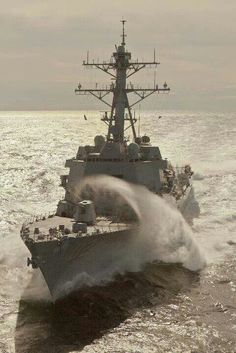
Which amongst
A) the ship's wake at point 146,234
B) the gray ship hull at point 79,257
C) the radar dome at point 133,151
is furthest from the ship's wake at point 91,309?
the radar dome at point 133,151

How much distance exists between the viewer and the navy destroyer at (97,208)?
61.0ft

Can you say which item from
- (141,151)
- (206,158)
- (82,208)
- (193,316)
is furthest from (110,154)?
(206,158)

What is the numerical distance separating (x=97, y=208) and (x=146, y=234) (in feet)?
9.75

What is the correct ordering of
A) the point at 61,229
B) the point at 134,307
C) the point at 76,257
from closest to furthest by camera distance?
the point at 76,257 → the point at 134,307 → the point at 61,229

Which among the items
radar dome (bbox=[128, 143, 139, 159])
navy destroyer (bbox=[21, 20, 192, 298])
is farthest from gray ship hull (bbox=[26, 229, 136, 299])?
radar dome (bbox=[128, 143, 139, 159])

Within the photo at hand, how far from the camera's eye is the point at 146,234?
23.0m

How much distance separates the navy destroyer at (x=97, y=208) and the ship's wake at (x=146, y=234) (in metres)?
0.31

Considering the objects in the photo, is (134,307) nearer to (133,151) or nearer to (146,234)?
Answer: (146,234)

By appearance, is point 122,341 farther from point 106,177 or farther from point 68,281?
point 106,177

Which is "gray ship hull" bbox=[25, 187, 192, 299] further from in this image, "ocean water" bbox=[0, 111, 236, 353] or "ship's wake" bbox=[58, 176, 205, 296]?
"ocean water" bbox=[0, 111, 236, 353]

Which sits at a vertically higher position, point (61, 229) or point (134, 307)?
point (61, 229)

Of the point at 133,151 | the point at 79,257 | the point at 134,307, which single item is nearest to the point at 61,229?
the point at 79,257

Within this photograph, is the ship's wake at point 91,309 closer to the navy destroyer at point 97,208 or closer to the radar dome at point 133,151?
the navy destroyer at point 97,208

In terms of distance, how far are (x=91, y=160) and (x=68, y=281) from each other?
8.57 metres
